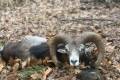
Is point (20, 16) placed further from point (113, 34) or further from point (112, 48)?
point (112, 48)

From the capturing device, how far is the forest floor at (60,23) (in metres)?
8.77

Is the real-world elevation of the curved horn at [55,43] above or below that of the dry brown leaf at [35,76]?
above

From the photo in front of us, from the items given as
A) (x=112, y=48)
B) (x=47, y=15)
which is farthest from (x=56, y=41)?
(x=47, y=15)

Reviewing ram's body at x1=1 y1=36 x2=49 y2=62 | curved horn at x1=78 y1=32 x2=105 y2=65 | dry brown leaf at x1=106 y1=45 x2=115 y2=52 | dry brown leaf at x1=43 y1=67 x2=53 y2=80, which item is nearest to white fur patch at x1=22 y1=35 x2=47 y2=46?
ram's body at x1=1 y1=36 x2=49 y2=62

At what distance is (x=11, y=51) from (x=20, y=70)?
2.70 ft

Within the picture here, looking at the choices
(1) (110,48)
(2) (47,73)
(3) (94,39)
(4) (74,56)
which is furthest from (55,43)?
(1) (110,48)

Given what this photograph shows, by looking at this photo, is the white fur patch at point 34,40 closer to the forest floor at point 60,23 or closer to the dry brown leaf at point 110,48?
the forest floor at point 60,23

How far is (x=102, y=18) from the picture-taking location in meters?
13.8

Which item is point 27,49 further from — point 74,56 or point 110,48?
point 110,48

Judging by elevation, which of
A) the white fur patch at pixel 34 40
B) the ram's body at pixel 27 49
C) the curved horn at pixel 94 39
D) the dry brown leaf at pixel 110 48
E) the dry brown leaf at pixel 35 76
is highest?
the curved horn at pixel 94 39

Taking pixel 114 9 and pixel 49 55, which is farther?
pixel 114 9

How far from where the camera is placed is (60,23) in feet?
44.4

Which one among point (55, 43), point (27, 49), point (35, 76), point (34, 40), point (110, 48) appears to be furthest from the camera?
point (110, 48)

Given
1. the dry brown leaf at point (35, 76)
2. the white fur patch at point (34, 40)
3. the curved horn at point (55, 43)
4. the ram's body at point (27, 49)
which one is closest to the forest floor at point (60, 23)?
the dry brown leaf at point (35, 76)
